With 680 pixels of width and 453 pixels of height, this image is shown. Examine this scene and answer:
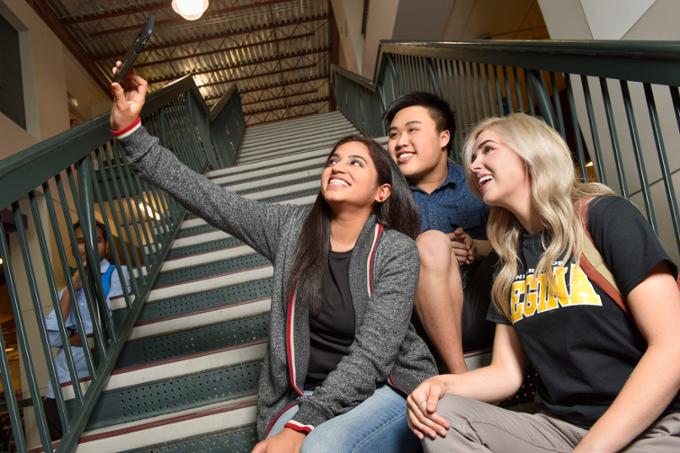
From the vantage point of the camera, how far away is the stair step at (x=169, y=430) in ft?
5.34

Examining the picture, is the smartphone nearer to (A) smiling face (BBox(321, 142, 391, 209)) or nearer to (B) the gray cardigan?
(B) the gray cardigan

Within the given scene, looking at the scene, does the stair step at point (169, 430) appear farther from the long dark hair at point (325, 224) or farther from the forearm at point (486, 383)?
the forearm at point (486, 383)

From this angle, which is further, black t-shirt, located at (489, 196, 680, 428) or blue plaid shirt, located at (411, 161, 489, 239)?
blue plaid shirt, located at (411, 161, 489, 239)

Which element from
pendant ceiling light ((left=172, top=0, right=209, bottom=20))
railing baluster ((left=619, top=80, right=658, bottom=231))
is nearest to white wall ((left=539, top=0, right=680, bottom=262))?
railing baluster ((left=619, top=80, right=658, bottom=231))

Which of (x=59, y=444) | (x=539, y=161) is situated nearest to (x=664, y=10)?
(x=539, y=161)

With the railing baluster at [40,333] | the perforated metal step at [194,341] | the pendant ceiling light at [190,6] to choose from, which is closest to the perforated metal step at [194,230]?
the perforated metal step at [194,341]

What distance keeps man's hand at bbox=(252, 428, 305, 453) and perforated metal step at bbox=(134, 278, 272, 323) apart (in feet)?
3.90

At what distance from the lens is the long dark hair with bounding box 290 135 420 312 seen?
1.43 m

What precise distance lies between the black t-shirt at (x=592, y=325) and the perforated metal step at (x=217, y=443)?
93cm

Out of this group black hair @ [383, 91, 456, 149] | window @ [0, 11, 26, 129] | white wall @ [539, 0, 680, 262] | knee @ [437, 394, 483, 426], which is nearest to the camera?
knee @ [437, 394, 483, 426]

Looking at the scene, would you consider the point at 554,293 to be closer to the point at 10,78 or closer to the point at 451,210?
the point at 451,210

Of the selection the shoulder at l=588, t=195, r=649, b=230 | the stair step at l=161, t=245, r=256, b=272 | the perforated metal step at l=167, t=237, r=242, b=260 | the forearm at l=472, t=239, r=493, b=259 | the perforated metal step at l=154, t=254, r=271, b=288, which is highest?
the perforated metal step at l=167, t=237, r=242, b=260

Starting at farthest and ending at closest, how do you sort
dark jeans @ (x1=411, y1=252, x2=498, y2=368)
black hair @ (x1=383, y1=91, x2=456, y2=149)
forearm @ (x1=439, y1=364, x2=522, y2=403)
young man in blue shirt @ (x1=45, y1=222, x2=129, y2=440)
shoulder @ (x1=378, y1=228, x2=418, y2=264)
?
young man in blue shirt @ (x1=45, y1=222, x2=129, y2=440) → black hair @ (x1=383, y1=91, x2=456, y2=149) → dark jeans @ (x1=411, y1=252, x2=498, y2=368) → shoulder @ (x1=378, y1=228, x2=418, y2=264) → forearm @ (x1=439, y1=364, x2=522, y2=403)

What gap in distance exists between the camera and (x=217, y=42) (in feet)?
39.8
